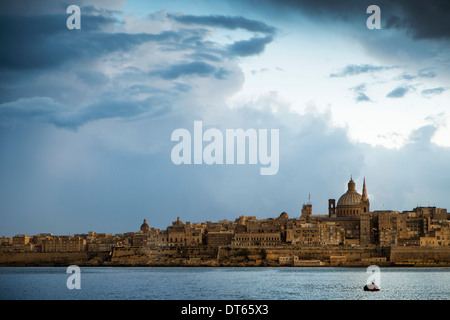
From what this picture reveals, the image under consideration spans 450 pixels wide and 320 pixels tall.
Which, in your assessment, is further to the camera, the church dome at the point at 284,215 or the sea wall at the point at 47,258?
the church dome at the point at 284,215

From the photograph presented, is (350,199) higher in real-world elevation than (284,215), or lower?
higher

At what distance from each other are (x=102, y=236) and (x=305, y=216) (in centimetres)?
3173

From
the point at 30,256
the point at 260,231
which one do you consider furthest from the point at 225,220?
the point at 30,256

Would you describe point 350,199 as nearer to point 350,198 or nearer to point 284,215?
point 350,198

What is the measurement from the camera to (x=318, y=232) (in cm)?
8856

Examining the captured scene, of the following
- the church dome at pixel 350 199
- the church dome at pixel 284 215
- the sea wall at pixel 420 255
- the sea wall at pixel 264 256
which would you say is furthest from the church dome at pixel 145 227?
the sea wall at pixel 420 255

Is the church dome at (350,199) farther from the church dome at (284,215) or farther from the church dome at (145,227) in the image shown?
the church dome at (145,227)

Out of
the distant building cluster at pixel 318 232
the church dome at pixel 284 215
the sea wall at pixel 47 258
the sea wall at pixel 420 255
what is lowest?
the sea wall at pixel 47 258

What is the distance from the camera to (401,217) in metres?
89.1

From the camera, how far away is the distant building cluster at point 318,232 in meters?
87.4

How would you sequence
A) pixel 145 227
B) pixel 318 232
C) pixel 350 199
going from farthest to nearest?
1. pixel 145 227
2. pixel 350 199
3. pixel 318 232

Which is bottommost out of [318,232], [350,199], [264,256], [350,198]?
[264,256]

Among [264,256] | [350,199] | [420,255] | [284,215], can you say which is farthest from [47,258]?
[420,255]
